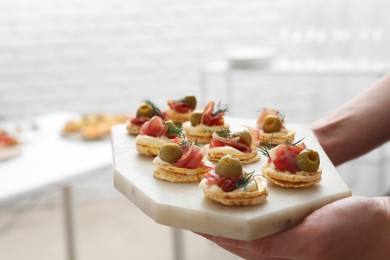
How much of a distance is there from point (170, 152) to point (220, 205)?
0.18 metres

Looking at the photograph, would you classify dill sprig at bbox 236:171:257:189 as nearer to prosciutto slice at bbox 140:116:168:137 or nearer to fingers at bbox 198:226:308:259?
fingers at bbox 198:226:308:259

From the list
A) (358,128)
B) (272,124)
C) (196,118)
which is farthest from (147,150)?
(358,128)

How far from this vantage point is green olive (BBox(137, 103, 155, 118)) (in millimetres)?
1427

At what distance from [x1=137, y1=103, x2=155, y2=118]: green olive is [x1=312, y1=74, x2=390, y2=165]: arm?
40 cm

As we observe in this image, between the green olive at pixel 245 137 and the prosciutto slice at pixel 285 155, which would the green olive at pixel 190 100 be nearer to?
the green olive at pixel 245 137

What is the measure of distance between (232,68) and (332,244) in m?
2.44

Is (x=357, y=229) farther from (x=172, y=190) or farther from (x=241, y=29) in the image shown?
(x=241, y=29)

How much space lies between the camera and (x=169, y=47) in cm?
381

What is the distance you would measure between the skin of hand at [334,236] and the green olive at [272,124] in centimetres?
32

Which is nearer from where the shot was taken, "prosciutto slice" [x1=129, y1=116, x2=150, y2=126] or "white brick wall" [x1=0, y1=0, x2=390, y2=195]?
"prosciutto slice" [x1=129, y1=116, x2=150, y2=126]

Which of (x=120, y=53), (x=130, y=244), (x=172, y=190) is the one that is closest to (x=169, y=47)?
(x=120, y=53)

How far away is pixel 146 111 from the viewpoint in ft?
Answer: 4.68

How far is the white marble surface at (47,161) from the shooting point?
2.08 metres

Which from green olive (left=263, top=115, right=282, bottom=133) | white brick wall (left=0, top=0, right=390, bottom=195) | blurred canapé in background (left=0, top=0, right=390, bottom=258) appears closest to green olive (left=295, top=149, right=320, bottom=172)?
green olive (left=263, top=115, right=282, bottom=133)
